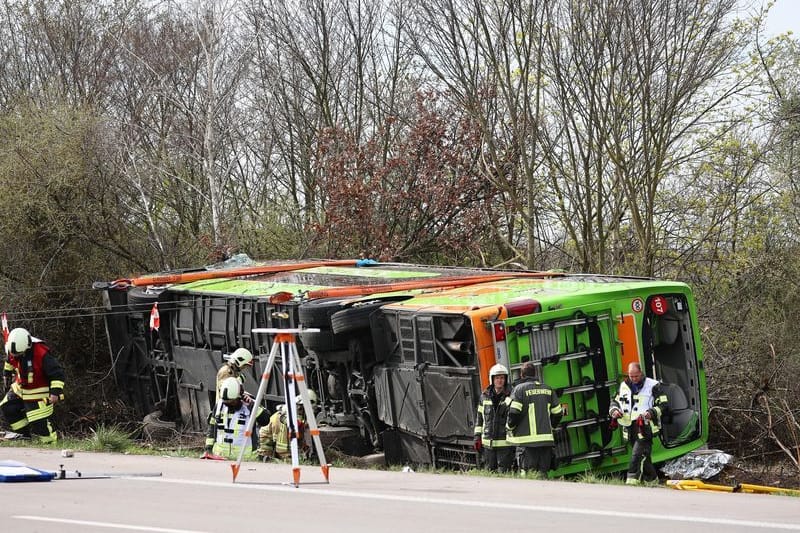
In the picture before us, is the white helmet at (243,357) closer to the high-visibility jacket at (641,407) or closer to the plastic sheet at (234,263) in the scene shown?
the high-visibility jacket at (641,407)

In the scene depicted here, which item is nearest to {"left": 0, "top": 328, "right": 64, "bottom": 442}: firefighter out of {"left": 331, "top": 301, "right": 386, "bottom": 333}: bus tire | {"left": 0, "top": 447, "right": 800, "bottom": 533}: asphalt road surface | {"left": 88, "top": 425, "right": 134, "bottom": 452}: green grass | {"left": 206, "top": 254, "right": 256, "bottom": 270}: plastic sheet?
{"left": 88, "top": 425, "right": 134, "bottom": 452}: green grass

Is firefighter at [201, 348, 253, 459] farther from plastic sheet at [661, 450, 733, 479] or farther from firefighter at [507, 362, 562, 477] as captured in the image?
plastic sheet at [661, 450, 733, 479]

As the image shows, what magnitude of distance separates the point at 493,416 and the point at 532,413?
14.7 inches

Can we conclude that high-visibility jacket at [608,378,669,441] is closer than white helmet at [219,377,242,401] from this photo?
Yes

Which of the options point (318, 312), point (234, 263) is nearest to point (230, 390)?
point (318, 312)

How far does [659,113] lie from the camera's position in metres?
16.8

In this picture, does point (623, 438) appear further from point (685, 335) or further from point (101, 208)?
point (101, 208)

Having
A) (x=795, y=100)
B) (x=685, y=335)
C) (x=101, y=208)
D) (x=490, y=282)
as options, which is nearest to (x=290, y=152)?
(x=101, y=208)

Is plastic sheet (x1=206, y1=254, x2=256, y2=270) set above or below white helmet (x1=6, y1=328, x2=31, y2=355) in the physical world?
above

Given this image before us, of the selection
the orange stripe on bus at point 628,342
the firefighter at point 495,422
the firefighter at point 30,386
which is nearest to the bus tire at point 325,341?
the firefighter at point 495,422

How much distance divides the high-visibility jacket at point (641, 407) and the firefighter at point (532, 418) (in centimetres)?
81

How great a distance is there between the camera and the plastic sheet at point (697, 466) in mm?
11266

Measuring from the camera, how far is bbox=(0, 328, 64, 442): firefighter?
1425 cm

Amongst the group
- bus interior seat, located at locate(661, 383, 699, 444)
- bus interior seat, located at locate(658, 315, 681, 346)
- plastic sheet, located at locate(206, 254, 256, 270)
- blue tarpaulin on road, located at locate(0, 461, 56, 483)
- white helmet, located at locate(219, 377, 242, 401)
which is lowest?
bus interior seat, located at locate(661, 383, 699, 444)
